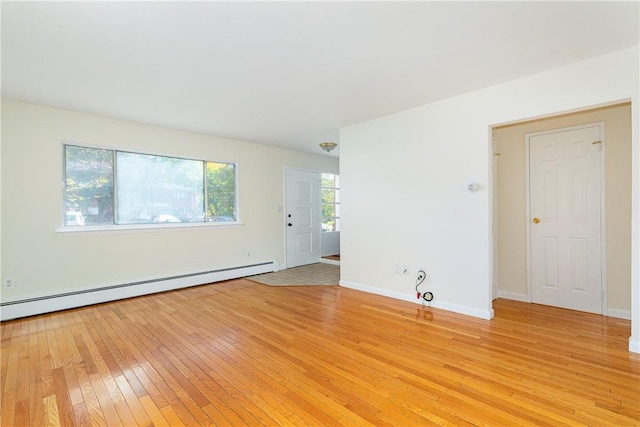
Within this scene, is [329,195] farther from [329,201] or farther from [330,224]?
[330,224]

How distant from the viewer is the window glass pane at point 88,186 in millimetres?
3730

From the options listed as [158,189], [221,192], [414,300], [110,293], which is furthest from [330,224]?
[110,293]

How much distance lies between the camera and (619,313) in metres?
3.14

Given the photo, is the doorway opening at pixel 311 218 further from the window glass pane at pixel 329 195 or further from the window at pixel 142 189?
the window at pixel 142 189

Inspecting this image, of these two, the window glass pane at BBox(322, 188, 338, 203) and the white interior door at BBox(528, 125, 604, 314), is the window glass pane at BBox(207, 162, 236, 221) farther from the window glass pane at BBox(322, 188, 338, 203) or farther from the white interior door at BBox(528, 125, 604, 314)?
the white interior door at BBox(528, 125, 604, 314)

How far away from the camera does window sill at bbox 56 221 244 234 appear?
12.2 ft

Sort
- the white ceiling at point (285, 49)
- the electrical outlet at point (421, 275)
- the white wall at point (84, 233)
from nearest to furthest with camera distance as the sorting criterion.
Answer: the white ceiling at point (285, 49)
the white wall at point (84, 233)
the electrical outlet at point (421, 275)

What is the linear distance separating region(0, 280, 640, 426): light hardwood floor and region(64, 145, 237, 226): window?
141 centimetres

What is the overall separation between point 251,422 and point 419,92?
3.35 metres

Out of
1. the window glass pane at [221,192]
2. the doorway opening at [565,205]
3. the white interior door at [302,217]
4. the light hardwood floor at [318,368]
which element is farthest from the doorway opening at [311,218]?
the doorway opening at [565,205]

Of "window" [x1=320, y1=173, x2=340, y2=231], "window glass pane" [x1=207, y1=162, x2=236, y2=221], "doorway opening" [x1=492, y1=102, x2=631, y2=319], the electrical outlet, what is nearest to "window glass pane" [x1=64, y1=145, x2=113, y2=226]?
"window glass pane" [x1=207, y1=162, x2=236, y2=221]

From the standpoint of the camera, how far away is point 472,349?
2504 mm

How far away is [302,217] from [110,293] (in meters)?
3.62

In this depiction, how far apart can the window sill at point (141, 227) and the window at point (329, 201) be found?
7.31 ft
